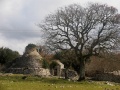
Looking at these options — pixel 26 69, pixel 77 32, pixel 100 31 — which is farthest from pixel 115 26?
pixel 26 69

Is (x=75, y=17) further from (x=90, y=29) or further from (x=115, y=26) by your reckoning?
(x=115, y=26)

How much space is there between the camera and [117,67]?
75.1 meters

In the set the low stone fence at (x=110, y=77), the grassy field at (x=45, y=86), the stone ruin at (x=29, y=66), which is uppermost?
the stone ruin at (x=29, y=66)

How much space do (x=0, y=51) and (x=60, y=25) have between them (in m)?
38.7

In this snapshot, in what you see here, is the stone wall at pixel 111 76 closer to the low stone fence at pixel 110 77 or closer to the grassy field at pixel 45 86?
the low stone fence at pixel 110 77

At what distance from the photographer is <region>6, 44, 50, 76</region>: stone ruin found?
64562mm

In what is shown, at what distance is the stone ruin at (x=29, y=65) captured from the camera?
64.6 metres

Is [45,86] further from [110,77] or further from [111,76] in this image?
[110,77]

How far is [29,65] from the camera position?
67.0m

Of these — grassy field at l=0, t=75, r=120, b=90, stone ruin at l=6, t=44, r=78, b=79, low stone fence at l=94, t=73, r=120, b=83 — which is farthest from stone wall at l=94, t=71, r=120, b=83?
grassy field at l=0, t=75, r=120, b=90

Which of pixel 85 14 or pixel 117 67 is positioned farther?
pixel 117 67

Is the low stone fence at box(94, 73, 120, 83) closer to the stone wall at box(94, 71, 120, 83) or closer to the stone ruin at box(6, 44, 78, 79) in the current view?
the stone wall at box(94, 71, 120, 83)

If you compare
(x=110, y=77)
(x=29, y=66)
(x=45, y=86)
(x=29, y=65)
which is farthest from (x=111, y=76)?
(x=45, y=86)

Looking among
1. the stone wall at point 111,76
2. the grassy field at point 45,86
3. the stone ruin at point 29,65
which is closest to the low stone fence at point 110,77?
the stone wall at point 111,76
